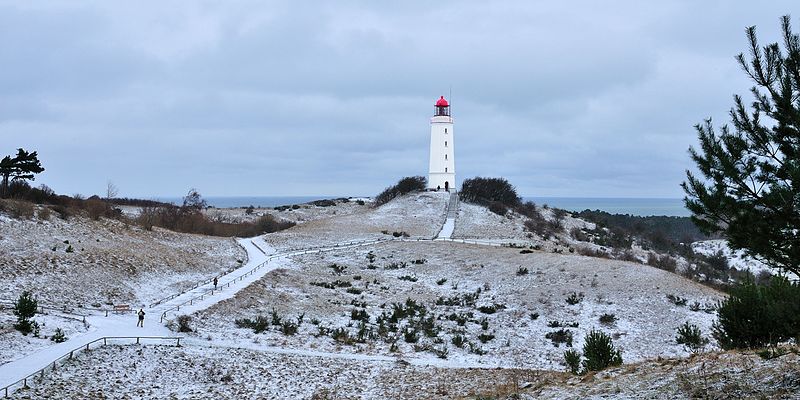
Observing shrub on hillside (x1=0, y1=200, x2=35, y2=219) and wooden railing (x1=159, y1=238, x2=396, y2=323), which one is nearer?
wooden railing (x1=159, y1=238, x2=396, y2=323)

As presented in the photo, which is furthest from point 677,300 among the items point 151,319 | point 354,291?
point 151,319

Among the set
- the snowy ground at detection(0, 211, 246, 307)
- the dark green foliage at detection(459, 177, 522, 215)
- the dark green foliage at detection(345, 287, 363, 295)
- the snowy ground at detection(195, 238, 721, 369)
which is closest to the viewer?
the snowy ground at detection(195, 238, 721, 369)

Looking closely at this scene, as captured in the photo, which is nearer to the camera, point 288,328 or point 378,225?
point 288,328

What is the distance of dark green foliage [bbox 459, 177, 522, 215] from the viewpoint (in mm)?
75319

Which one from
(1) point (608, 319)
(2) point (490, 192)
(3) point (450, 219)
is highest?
(2) point (490, 192)

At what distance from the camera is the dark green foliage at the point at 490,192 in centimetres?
7532

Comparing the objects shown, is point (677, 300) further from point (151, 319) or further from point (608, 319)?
point (151, 319)

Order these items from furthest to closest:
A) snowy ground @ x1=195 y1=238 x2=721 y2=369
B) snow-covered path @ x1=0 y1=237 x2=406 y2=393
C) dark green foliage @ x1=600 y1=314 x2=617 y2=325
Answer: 1. dark green foliage @ x1=600 y1=314 x2=617 y2=325
2. snowy ground @ x1=195 y1=238 x2=721 y2=369
3. snow-covered path @ x1=0 y1=237 x2=406 y2=393

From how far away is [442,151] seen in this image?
77625mm

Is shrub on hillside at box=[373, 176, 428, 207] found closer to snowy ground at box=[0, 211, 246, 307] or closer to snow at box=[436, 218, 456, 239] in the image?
snow at box=[436, 218, 456, 239]

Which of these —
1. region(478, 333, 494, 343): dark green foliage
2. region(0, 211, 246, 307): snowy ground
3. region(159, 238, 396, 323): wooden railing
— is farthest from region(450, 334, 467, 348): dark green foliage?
region(0, 211, 246, 307): snowy ground

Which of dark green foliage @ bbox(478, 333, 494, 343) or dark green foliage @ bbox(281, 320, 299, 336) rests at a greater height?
dark green foliage @ bbox(281, 320, 299, 336)

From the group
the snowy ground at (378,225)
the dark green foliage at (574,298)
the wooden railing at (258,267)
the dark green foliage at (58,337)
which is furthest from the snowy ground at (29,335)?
the snowy ground at (378,225)

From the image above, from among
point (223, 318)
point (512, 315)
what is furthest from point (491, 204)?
point (223, 318)
